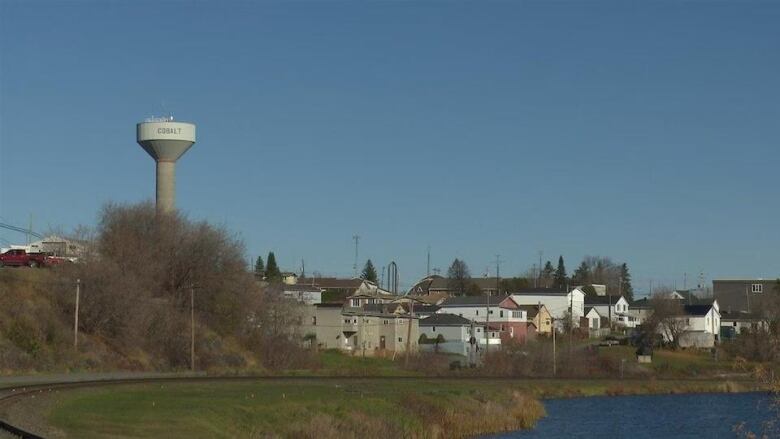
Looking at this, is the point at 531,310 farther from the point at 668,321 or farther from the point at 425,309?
the point at 668,321

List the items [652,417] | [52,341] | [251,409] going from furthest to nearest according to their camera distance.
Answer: [52,341] → [652,417] → [251,409]

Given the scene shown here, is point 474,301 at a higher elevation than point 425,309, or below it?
higher

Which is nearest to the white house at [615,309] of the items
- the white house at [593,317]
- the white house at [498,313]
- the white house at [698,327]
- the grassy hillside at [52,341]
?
the white house at [593,317]

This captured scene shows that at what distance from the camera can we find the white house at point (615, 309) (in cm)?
16988

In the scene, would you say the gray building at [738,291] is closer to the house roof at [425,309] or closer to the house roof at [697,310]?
the house roof at [697,310]

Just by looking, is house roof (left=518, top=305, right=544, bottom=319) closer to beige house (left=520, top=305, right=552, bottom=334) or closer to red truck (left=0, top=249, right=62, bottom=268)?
beige house (left=520, top=305, right=552, bottom=334)

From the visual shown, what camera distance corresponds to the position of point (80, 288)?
79375 mm

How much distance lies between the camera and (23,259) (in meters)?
90.8

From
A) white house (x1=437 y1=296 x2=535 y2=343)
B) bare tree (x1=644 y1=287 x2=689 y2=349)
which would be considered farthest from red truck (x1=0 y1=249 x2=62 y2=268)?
bare tree (x1=644 y1=287 x2=689 y2=349)

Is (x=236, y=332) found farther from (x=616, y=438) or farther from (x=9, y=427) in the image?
(x=9, y=427)

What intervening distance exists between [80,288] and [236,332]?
17.6 meters

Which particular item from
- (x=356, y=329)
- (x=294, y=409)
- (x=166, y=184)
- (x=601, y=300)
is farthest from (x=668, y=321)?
(x=294, y=409)

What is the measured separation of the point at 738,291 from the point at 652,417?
125530 mm

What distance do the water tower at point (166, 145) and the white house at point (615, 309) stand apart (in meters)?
82.8
